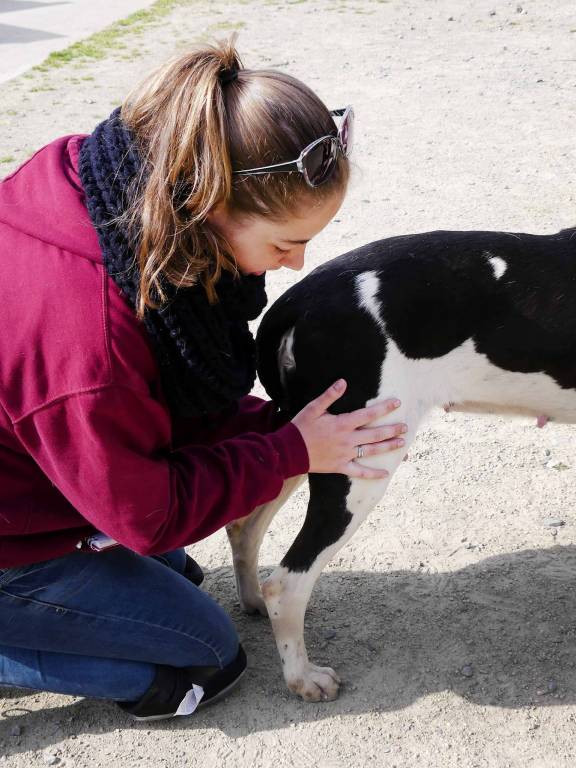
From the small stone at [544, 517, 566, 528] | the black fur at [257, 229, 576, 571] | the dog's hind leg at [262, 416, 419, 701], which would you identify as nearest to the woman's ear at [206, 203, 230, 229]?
the black fur at [257, 229, 576, 571]

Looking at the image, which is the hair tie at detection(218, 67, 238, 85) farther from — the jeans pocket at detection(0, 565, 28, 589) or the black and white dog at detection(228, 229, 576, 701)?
the jeans pocket at detection(0, 565, 28, 589)

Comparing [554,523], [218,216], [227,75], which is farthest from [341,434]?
[554,523]

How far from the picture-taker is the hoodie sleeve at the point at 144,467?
2.14 m

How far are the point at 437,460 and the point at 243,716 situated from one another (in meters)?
1.50

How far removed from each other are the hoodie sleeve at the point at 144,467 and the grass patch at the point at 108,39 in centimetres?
905

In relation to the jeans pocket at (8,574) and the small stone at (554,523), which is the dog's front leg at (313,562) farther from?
the small stone at (554,523)

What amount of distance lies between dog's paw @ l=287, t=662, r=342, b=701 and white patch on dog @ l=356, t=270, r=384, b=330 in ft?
3.60

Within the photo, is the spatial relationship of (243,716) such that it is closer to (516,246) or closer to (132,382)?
(132,382)

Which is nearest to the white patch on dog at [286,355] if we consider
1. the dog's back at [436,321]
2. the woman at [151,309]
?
the dog's back at [436,321]

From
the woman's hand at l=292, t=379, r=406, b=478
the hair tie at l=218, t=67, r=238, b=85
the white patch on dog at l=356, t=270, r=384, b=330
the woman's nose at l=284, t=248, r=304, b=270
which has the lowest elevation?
the woman's hand at l=292, t=379, r=406, b=478

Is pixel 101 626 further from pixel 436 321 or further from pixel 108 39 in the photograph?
pixel 108 39

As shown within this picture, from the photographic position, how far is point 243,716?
2.85m

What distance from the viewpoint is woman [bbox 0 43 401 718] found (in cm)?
208

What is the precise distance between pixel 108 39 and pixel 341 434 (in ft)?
35.1
